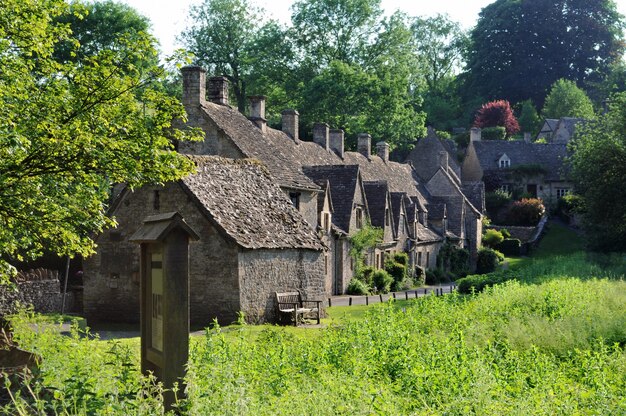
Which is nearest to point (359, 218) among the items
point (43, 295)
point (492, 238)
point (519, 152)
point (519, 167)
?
point (43, 295)

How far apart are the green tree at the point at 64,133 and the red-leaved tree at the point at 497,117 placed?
89.4m

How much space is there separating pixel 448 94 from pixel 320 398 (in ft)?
364

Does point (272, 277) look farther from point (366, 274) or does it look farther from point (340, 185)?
point (366, 274)

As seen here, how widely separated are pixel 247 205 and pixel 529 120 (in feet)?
281

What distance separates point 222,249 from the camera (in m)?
28.9

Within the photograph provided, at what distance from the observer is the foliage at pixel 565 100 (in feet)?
350

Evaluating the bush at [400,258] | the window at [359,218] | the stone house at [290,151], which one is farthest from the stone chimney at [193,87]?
the bush at [400,258]

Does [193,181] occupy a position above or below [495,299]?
above

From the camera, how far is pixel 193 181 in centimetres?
2992

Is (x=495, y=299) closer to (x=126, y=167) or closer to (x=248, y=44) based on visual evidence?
(x=126, y=167)

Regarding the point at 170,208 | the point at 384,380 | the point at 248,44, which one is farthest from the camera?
the point at 248,44

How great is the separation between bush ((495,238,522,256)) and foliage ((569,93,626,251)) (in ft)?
59.3

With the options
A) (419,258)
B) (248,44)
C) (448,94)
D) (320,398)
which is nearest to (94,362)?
(320,398)

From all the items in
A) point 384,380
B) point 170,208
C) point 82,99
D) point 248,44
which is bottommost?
point 384,380
